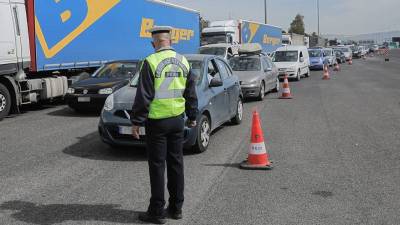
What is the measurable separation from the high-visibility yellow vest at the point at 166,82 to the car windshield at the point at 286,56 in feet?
69.8

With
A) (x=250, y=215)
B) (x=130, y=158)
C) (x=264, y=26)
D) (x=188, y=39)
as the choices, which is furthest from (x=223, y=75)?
(x=264, y=26)

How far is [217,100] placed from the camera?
8969 millimetres

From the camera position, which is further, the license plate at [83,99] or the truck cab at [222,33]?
the truck cab at [222,33]

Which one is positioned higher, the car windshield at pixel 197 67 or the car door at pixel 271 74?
the car windshield at pixel 197 67

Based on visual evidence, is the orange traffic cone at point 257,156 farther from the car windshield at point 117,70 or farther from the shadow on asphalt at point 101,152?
the car windshield at point 117,70

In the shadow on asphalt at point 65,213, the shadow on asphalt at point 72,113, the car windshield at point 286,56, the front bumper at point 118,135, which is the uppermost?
the car windshield at point 286,56

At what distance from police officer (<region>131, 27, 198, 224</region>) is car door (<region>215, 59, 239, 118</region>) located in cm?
476

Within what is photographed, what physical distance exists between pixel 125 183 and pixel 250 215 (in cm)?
187

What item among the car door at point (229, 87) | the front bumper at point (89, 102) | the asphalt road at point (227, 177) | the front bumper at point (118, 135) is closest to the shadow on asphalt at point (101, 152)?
the asphalt road at point (227, 177)

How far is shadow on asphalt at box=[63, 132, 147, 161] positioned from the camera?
7793mm

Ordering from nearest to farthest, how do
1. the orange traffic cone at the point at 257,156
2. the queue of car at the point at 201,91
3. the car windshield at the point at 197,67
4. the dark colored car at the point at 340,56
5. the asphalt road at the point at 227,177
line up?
the asphalt road at the point at 227,177
the orange traffic cone at the point at 257,156
the queue of car at the point at 201,91
the car windshield at the point at 197,67
the dark colored car at the point at 340,56

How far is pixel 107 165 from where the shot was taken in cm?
728

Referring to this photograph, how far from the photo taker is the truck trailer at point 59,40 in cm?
1223

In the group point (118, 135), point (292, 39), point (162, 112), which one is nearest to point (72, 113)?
point (118, 135)
